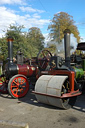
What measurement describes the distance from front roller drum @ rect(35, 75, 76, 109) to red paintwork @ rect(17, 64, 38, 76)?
1878 millimetres

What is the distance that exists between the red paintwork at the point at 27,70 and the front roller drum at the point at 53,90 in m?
1.88

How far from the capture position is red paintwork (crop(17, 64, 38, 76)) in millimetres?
5677

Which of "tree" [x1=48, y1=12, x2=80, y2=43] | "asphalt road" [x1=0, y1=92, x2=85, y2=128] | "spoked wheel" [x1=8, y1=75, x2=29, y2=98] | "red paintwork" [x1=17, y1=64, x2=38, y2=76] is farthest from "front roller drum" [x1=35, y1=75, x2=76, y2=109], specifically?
"tree" [x1=48, y1=12, x2=80, y2=43]

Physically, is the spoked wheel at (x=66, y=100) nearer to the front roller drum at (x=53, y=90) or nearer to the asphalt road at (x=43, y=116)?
the front roller drum at (x=53, y=90)

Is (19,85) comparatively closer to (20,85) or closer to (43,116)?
(20,85)

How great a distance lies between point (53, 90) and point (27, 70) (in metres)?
2.49

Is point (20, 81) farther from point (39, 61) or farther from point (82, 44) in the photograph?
point (82, 44)

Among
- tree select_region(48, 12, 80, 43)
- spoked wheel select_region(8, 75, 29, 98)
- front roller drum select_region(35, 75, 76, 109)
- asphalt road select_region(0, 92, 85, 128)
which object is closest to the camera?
asphalt road select_region(0, 92, 85, 128)

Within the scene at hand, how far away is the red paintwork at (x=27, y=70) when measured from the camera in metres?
5.68

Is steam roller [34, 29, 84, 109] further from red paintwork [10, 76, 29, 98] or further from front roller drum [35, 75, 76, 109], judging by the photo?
red paintwork [10, 76, 29, 98]

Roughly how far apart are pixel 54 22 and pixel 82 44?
2317cm

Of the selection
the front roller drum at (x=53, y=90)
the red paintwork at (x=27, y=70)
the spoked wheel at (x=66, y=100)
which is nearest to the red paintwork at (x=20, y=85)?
the red paintwork at (x=27, y=70)

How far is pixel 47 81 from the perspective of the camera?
3.79 meters

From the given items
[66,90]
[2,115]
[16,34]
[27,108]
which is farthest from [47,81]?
[16,34]
